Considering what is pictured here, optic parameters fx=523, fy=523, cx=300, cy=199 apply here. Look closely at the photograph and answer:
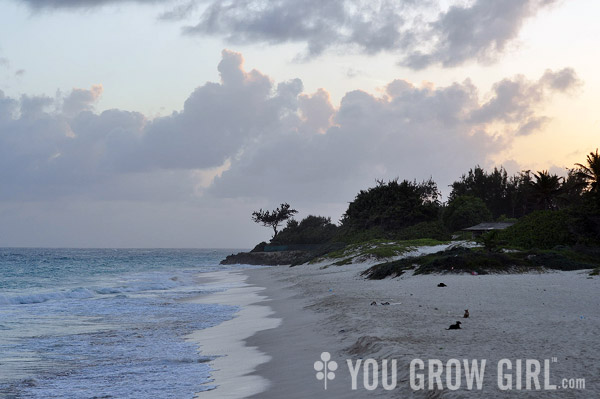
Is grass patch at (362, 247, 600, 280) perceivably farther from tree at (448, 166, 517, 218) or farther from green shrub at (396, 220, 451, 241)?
tree at (448, 166, 517, 218)

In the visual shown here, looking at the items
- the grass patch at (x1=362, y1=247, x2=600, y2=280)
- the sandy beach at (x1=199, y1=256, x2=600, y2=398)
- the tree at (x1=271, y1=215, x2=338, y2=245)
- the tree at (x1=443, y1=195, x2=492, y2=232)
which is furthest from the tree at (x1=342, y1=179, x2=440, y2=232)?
the sandy beach at (x1=199, y1=256, x2=600, y2=398)

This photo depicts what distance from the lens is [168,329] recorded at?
56.3ft

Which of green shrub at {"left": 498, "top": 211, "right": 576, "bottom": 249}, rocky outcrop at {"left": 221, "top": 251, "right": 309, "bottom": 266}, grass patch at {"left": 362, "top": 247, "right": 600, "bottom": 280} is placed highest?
green shrub at {"left": 498, "top": 211, "right": 576, "bottom": 249}

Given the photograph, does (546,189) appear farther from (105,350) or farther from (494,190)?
(105,350)

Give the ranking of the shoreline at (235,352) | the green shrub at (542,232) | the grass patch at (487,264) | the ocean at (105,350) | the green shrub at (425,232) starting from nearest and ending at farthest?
1. the shoreline at (235,352)
2. the ocean at (105,350)
3. the grass patch at (487,264)
4. the green shrub at (542,232)
5. the green shrub at (425,232)

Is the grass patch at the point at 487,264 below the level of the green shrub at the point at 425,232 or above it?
below

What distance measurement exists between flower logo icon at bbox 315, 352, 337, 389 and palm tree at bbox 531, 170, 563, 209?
6400 centimetres

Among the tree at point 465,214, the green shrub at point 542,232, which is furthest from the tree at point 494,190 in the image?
the green shrub at point 542,232

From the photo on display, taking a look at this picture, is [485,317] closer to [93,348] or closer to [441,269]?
[93,348]

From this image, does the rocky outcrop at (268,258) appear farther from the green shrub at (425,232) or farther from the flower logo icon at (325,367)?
the flower logo icon at (325,367)

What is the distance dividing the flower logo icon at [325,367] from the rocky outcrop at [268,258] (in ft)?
243

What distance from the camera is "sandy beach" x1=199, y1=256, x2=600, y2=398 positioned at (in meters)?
7.51

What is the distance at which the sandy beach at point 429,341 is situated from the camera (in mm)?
7508

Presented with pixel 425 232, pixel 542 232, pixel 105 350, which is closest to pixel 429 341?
pixel 105 350
